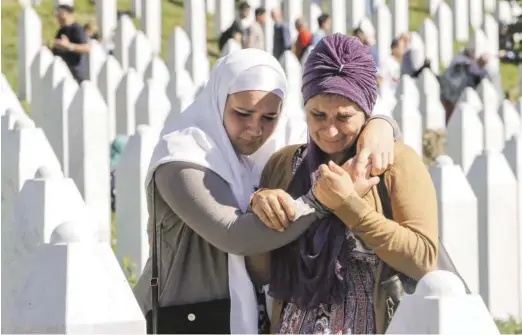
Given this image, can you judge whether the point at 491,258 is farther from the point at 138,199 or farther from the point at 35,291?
the point at 35,291

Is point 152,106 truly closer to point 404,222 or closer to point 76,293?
point 404,222

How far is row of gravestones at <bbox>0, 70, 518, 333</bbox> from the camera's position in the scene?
3551 mm

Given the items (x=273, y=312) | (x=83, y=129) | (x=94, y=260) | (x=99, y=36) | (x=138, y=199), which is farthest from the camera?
(x=99, y=36)

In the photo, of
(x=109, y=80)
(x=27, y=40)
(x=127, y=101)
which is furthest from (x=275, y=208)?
(x=27, y=40)

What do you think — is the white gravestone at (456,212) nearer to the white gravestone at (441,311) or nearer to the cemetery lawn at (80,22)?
the white gravestone at (441,311)

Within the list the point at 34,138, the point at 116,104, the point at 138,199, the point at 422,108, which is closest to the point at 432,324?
the point at 34,138

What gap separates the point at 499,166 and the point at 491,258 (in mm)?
459

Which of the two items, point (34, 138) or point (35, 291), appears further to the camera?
point (34, 138)

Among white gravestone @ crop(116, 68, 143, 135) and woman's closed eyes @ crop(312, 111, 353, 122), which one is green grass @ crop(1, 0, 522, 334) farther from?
woman's closed eyes @ crop(312, 111, 353, 122)

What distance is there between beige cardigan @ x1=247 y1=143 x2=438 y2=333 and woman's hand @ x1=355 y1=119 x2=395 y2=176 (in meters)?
0.05

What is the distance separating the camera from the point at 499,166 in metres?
8.14

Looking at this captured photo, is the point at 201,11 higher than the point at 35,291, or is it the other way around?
the point at 201,11

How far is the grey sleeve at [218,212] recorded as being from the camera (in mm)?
4543

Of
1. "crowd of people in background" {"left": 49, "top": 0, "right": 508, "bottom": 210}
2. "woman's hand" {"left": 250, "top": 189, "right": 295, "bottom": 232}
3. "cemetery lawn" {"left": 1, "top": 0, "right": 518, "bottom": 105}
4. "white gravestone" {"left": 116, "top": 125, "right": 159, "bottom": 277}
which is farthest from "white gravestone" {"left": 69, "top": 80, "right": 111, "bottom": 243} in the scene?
"cemetery lawn" {"left": 1, "top": 0, "right": 518, "bottom": 105}
